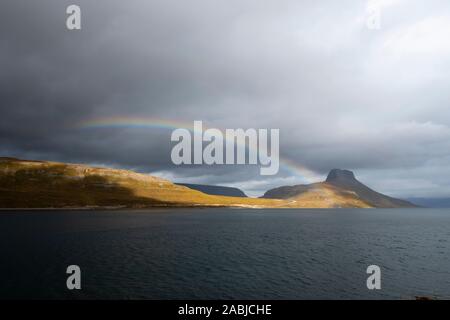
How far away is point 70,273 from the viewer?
162ft

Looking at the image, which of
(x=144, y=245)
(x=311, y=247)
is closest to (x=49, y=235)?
(x=144, y=245)

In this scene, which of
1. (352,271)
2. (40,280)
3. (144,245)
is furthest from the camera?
(144,245)

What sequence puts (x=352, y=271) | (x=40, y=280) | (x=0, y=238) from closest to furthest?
1. (x=40, y=280)
2. (x=352, y=271)
3. (x=0, y=238)

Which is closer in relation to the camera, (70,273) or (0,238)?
(70,273)

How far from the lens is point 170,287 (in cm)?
4500
